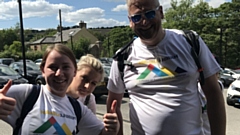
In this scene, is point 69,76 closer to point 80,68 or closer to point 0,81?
point 80,68

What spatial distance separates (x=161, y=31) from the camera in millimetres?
2355

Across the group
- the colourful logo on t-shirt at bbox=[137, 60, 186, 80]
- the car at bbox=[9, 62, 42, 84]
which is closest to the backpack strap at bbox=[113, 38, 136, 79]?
the colourful logo on t-shirt at bbox=[137, 60, 186, 80]

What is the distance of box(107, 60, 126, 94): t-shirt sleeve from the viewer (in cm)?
251

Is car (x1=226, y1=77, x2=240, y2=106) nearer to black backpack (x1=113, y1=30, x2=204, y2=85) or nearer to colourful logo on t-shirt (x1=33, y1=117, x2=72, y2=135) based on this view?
black backpack (x1=113, y1=30, x2=204, y2=85)

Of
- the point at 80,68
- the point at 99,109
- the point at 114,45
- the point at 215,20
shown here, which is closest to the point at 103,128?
the point at 80,68

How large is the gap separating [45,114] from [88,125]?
15.6 inches

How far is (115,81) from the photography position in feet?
8.32

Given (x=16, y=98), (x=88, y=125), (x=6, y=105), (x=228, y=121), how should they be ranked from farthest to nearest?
(x=228, y=121) < (x=88, y=125) < (x=16, y=98) < (x=6, y=105)

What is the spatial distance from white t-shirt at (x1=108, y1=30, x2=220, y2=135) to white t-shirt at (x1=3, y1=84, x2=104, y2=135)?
53 centimetres

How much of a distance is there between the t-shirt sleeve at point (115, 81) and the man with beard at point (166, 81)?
16 centimetres

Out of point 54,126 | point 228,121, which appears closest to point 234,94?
point 228,121

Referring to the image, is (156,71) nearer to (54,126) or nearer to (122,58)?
(122,58)

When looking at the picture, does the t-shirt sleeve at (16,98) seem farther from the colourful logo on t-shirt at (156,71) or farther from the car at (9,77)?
the car at (9,77)

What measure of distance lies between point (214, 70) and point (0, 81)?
1180cm
